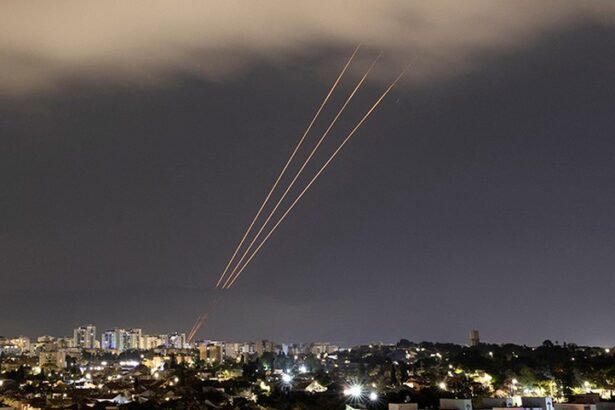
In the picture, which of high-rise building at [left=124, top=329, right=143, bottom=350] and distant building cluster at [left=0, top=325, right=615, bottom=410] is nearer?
distant building cluster at [left=0, top=325, right=615, bottom=410]

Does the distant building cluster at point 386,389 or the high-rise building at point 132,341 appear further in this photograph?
the high-rise building at point 132,341

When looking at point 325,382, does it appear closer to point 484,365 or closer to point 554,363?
point 484,365

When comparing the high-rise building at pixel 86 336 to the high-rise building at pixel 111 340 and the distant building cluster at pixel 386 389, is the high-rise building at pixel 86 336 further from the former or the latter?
the distant building cluster at pixel 386 389

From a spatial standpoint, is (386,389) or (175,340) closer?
(386,389)

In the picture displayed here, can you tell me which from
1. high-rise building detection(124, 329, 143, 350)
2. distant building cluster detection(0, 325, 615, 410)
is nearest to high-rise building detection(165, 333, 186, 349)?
high-rise building detection(124, 329, 143, 350)

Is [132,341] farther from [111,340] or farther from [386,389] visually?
[386,389]

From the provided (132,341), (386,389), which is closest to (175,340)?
(132,341)

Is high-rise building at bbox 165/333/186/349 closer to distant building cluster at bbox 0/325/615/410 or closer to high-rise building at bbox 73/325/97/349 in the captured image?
high-rise building at bbox 73/325/97/349

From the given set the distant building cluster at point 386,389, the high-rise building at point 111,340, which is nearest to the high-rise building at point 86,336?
the high-rise building at point 111,340

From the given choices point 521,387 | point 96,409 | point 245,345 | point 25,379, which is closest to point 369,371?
point 521,387

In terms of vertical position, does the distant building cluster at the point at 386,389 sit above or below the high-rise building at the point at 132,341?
below

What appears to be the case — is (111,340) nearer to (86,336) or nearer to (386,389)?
(86,336)

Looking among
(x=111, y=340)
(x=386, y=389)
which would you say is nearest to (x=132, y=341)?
(x=111, y=340)
